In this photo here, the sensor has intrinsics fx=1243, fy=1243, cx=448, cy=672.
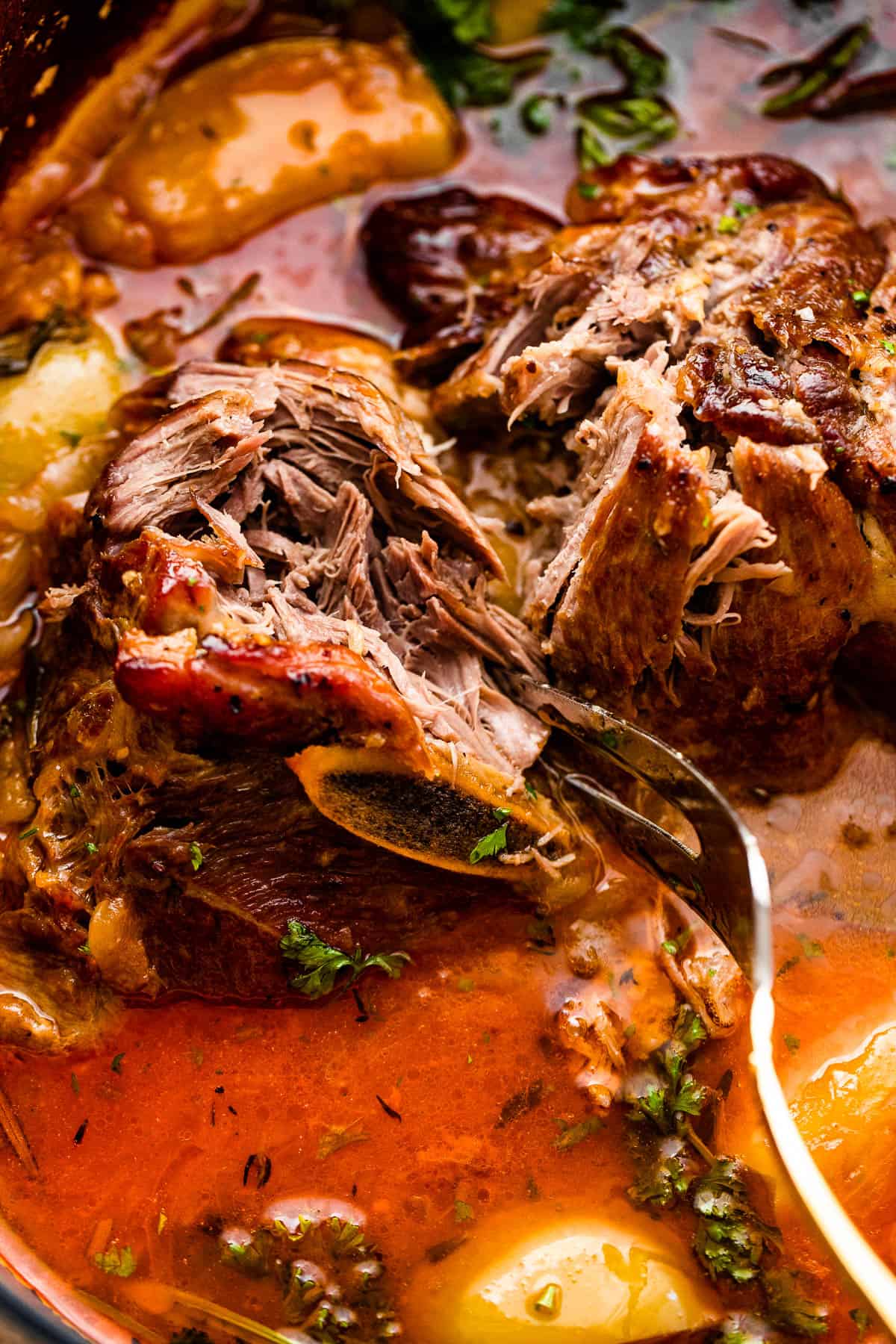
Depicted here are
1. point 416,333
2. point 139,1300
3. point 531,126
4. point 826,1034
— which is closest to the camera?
point 139,1300

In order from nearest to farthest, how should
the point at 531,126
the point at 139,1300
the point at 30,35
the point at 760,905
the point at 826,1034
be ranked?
the point at 760,905 < the point at 139,1300 < the point at 826,1034 < the point at 30,35 < the point at 531,126

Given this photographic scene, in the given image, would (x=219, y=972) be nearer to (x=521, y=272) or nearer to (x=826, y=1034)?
(x=826, y=1034)

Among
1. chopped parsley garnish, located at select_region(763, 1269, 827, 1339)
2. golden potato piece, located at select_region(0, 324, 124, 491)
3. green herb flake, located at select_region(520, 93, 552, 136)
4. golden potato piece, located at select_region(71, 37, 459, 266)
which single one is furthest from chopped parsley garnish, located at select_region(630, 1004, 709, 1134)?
green herb flake, located at select_region(520, 93, 552, 136)

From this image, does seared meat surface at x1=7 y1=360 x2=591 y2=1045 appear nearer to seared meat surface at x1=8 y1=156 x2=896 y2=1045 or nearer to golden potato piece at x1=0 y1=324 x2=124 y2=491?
seared meat surface at x1=8 y1=156 x2=896 y2=1045

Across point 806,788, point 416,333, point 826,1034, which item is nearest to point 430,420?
point 416,333

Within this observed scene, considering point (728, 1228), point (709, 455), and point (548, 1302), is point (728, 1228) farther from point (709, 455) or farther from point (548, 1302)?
point (709, 455)

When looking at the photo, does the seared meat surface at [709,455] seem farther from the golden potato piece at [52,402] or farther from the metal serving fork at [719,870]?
the golden potato piece at [52,402]
